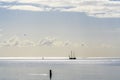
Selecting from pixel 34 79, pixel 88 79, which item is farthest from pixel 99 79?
pixel 34 79

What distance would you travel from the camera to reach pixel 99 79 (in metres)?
117

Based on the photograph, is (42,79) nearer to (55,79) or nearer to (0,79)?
(55,79)

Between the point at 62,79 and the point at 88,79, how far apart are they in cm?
835

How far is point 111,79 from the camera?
116812 mm

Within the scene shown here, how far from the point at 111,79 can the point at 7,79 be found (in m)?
33.2

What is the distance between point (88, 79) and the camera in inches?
4628

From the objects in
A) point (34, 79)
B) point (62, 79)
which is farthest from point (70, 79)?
point (34, 79)

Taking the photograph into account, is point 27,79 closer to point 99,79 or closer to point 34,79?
point 34,79

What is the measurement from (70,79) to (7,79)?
2017 cm

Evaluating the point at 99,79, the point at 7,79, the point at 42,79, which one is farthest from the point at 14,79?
the point at 99,79

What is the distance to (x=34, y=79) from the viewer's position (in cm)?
11638

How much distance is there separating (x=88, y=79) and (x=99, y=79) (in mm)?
3497

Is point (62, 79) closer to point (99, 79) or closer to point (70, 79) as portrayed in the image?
point (70, 79)

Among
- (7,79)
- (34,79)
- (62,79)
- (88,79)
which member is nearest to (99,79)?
(88,79)
